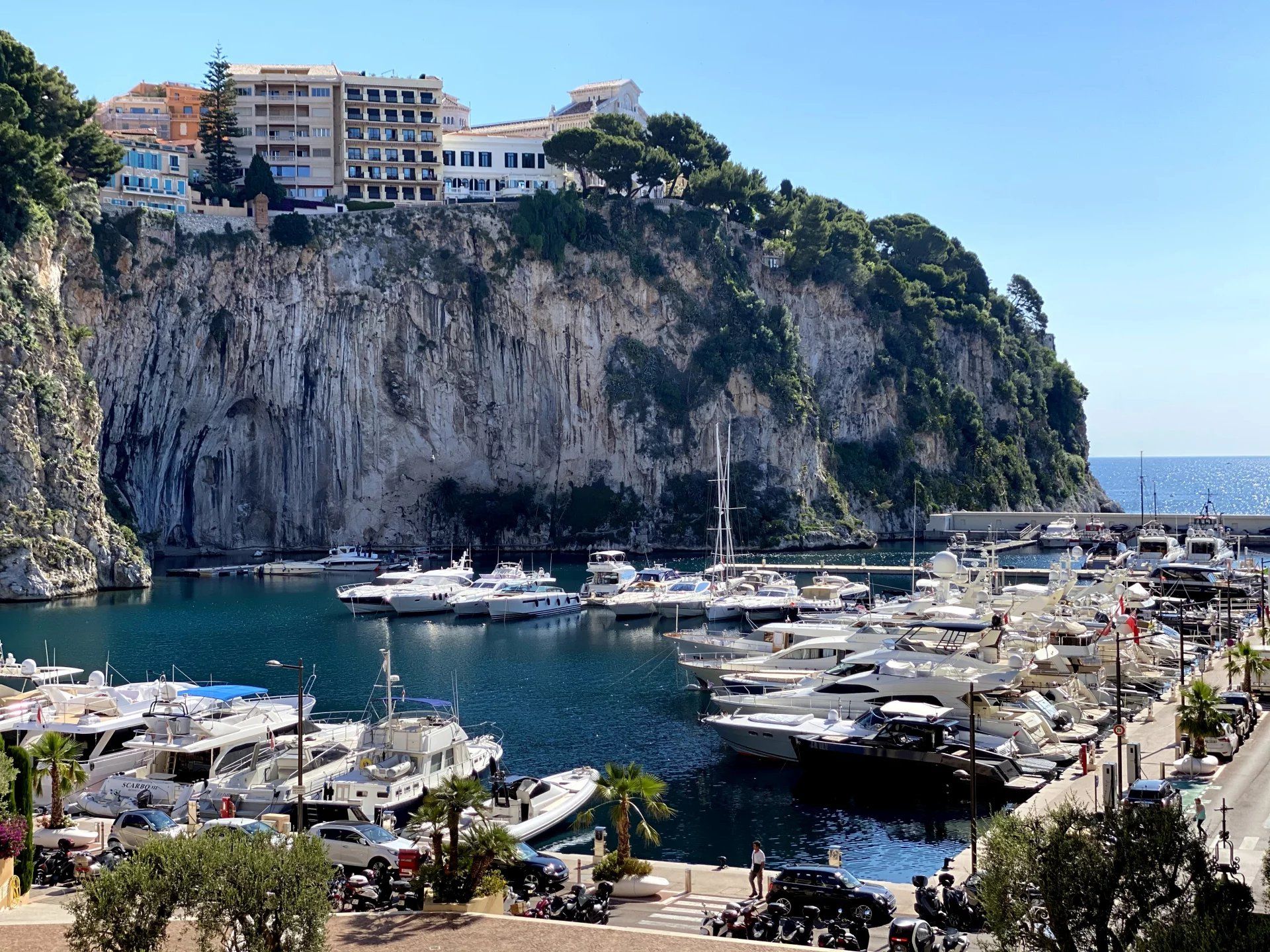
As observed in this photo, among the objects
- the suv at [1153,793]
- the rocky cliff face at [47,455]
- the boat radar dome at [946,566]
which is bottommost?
the suv at [1153,793]

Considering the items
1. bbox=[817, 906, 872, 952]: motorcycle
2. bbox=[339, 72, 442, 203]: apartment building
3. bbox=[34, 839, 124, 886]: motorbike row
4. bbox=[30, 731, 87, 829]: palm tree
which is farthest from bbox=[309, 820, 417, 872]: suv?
bbox=[339, 72, 442, 203]: apartment building

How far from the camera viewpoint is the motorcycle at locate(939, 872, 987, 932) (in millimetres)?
23688

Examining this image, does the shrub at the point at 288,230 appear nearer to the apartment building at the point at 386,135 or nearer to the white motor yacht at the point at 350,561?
the apartment building at the point at 386,135

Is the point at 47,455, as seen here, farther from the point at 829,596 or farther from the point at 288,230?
→ the point at 829,596

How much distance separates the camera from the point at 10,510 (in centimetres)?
8388

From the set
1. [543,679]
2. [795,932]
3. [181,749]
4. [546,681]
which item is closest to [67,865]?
[181,749]

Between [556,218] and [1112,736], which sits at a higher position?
[556,218]

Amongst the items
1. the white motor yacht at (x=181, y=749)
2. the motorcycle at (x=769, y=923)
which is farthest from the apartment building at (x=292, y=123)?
the motorcycle at (x=769, y=923)

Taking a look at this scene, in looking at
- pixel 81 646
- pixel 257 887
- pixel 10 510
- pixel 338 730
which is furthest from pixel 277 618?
pixel 257 887

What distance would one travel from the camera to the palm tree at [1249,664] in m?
43.8

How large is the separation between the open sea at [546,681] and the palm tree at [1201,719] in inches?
249

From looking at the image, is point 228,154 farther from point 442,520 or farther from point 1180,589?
point 1180,589

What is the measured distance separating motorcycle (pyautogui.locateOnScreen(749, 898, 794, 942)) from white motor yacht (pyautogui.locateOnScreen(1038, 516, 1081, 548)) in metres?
103

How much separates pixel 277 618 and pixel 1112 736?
162 feet
